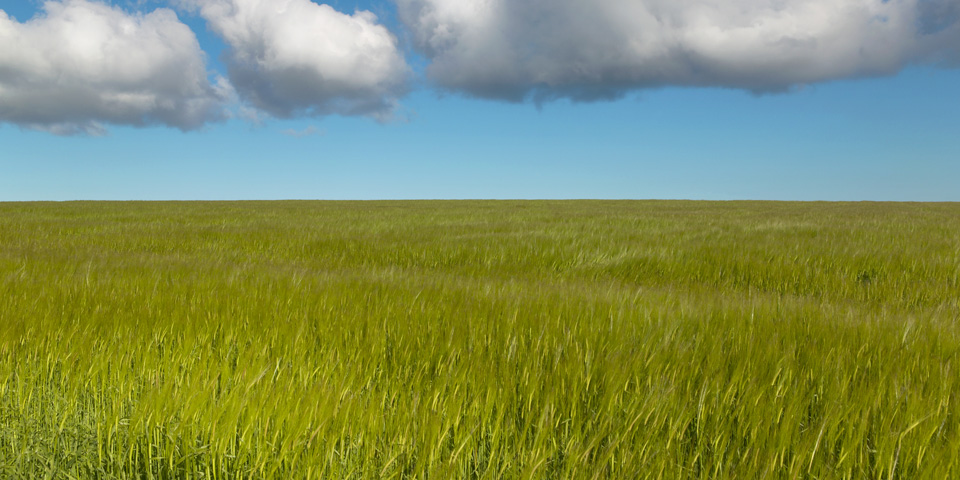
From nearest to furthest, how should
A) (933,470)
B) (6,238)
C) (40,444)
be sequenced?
(933,470)
(40,444)
(6,238)

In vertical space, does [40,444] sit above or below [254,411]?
below

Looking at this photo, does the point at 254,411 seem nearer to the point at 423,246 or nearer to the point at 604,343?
the point at 604,343

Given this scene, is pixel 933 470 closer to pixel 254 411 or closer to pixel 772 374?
pixel 772 374

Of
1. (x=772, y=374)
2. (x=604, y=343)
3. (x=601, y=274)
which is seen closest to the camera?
(x=772, y=374)

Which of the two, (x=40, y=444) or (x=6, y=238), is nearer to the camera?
(x=40, y=444)

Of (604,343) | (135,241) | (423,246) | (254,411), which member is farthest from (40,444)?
(135,241)

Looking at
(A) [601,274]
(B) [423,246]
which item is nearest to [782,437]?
(A) [601,274]

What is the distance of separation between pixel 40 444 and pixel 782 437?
7.26ft

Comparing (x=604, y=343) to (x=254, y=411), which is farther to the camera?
(x=604, y=343)

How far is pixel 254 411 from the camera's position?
1448 millimetres

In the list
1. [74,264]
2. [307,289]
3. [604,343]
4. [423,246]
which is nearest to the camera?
[604,343]

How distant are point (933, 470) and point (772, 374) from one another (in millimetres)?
644

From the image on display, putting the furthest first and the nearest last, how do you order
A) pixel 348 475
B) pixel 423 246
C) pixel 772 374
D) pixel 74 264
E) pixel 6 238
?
pixel 6 238, pixel 423 246, pixel 74 264, pixel 772 374, pixel 348 475

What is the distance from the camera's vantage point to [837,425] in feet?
5.18
